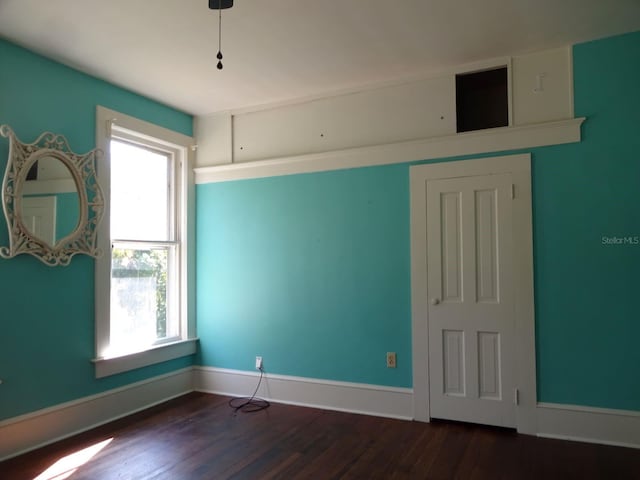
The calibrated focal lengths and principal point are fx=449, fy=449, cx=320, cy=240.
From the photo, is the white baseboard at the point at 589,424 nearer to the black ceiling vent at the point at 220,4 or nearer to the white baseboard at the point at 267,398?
the white baseboard at the point at 267,398

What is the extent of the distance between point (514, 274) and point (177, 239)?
3081 mm

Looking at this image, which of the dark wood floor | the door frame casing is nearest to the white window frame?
the dark wood floor

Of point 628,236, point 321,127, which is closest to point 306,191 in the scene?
point 321,127

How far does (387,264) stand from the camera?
3.72m

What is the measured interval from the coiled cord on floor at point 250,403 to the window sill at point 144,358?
687 millimetres

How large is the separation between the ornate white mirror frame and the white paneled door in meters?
2.64

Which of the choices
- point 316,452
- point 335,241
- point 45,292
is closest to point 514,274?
point 335,241

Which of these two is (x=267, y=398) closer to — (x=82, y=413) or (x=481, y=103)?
(x=82, y=413)

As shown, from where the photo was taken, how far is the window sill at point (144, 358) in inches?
139

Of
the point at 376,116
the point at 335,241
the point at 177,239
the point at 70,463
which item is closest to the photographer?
the point at 70,463

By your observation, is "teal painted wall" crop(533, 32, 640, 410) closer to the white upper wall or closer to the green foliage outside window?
the white upper wall

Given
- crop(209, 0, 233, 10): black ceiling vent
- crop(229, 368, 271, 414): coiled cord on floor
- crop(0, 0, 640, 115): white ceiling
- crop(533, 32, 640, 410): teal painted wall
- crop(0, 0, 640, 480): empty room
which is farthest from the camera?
crop(229, 368, 271, 414): coiled cord on floor

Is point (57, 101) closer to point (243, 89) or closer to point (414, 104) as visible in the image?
point (243, 89)

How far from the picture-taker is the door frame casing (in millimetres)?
3217
